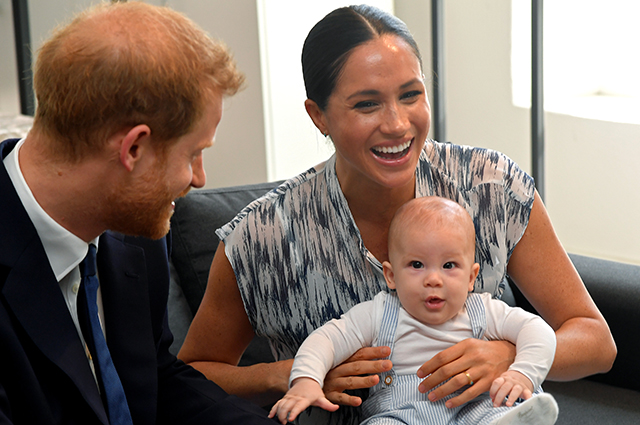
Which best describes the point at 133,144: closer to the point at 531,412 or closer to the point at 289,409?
the point at 289,409

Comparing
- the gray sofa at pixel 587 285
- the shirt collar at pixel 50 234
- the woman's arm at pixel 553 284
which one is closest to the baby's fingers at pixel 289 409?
the shirt collar at pixel 50 234

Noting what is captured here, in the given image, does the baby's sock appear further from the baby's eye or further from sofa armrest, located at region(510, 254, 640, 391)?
sofa armrest, located at region(510, 254, 640, 391)

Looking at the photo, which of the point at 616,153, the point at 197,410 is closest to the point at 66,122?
the point at 197,410

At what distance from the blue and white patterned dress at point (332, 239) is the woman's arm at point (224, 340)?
0.14 ft

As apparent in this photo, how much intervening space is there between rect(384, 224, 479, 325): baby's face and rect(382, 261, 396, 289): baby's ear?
41 mm

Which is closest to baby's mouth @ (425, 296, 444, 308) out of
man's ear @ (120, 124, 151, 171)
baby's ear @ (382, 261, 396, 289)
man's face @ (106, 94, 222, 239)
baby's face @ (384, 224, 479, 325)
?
baby's face @ (384, 224, 479, 325)

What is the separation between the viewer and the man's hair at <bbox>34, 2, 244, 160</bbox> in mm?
1153

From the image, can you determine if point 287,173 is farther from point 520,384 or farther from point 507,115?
point 520,384

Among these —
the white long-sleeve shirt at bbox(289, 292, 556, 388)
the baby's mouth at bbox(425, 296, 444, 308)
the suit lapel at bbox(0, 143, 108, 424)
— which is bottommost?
the white long-sleeve shirt at bbox(289, 292, 556, 388)

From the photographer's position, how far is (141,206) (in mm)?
1257

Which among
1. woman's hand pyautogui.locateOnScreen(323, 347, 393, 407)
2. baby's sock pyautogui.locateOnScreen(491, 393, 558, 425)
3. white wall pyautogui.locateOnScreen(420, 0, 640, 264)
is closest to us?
baby's sock pyautogui.locateOnScreen(491, 393, 558, 425)

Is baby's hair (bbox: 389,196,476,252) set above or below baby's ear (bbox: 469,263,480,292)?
above

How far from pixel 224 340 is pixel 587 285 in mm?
1221

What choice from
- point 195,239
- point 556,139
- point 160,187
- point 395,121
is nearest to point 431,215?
point 395,121
